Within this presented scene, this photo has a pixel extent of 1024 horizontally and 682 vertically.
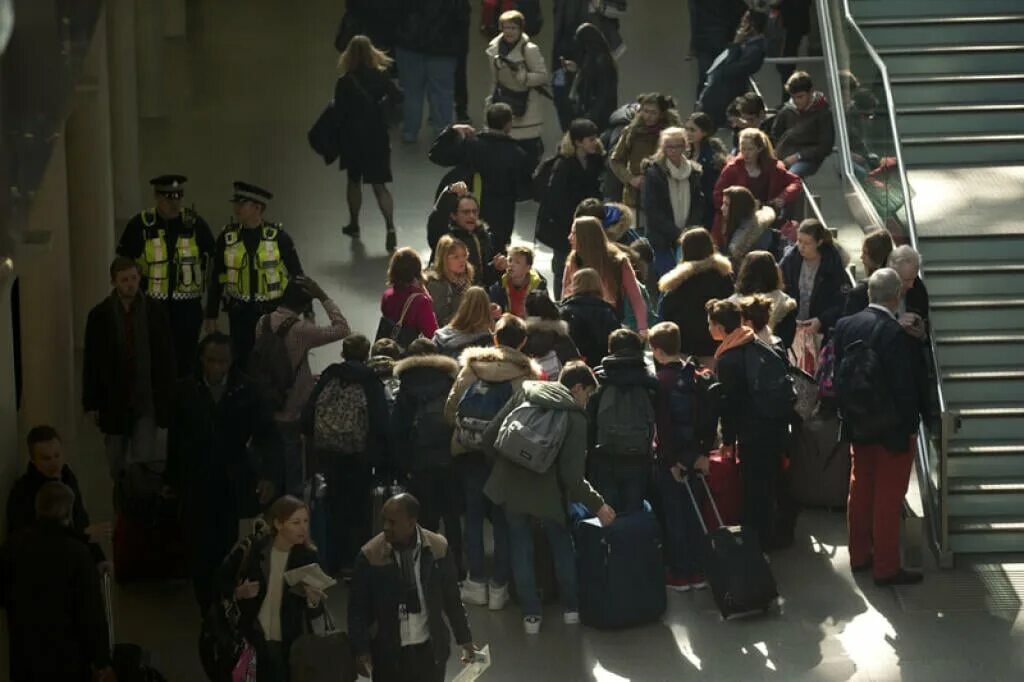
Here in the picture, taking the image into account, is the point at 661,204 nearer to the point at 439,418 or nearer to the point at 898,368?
the point at 898,368

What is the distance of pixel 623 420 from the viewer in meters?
14.0

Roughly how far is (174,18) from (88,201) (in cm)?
1062

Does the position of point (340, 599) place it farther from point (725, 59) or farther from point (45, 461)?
point (725, 59)

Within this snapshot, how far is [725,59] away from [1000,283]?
204 inches

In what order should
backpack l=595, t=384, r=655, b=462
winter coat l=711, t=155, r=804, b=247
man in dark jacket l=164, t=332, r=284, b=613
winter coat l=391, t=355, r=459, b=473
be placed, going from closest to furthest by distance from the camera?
man in dark jacket l=164, t=332, r=284, b=613 → backpack l=595, t=384, r=655, b=462 → winter coat l=391, t=355, r=459, b=473 → winter coat l=711, t=155, r=804, b=247

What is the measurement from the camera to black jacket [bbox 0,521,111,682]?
11.5m

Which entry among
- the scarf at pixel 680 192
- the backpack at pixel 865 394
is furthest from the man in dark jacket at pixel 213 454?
the scarf at pixel 680 192

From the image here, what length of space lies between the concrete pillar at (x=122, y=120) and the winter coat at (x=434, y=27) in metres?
2.86

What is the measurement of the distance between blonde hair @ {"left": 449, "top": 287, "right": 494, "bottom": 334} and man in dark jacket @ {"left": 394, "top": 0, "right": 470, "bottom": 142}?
8709 millimetres

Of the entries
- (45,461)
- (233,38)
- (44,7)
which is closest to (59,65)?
(44,7)

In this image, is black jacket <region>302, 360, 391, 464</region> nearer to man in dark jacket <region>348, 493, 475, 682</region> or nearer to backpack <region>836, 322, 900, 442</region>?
man in dark jacket <region>348, 493, 475, 682</region>

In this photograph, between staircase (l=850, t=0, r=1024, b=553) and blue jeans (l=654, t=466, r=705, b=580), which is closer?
blue jeans (l=654, t=466, r=705, b=580)

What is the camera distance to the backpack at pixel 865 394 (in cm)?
1438

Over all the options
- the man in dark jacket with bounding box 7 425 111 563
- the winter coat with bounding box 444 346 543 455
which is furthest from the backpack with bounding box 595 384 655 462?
the man in dark jacket with bounding box 7 425 111 563
